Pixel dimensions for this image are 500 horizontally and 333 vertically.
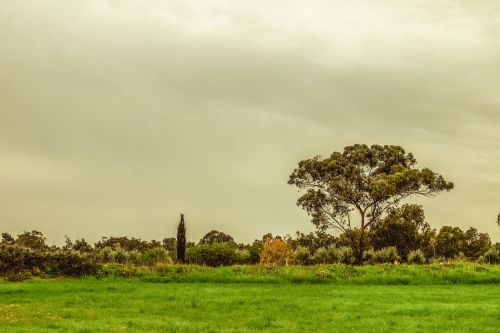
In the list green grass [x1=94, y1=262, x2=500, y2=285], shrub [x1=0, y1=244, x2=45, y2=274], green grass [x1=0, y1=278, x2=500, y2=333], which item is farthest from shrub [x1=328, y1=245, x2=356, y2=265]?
shrub [x1=0, y1=244, x2=45, y2=274]

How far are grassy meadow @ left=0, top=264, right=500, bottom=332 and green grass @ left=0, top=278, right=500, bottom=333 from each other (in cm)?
4

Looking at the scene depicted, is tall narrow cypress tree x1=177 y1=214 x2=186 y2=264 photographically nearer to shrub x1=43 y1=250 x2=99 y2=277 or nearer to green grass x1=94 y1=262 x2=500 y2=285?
green grass x1=94 y1=262 x2=500 y2=285

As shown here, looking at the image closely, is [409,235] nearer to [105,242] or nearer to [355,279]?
[355,279]

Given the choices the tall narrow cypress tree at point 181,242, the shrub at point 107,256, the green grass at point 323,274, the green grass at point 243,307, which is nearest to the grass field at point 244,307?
the green grass at point 243,307

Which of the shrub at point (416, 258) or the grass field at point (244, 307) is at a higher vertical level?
the shrub at point (416, 258)

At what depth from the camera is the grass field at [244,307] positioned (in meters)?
24.8

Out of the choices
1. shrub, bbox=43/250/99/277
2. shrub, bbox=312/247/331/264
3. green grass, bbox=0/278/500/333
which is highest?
shrub, bbox=312/247/331/264

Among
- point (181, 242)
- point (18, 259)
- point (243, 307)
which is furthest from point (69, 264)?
point (243, 307)

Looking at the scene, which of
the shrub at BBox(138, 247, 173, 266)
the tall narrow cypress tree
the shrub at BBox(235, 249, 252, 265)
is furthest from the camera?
the shrub at BBox(235, 249, 252, 265)

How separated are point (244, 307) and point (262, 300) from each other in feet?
8.10

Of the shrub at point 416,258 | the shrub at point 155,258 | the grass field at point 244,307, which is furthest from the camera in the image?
the shrub at point 416,258

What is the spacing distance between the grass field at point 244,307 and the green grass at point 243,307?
0.04 meters

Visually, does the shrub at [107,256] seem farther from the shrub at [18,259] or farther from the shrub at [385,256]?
the shrub at [385,256]

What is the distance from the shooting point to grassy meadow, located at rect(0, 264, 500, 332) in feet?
82.4
